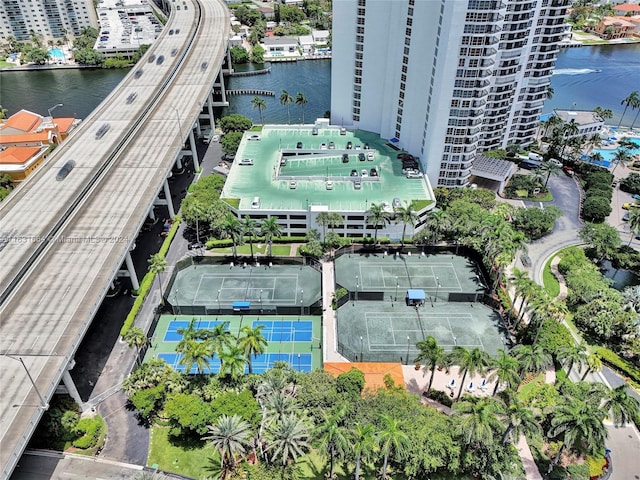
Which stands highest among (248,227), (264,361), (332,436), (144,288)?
(332,436)

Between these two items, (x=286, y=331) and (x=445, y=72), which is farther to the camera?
(x=445, y=72)

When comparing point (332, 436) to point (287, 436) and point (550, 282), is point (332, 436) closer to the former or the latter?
point (287, 436)

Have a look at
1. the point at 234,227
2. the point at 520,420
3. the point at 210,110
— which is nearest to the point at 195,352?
the point at 234,227

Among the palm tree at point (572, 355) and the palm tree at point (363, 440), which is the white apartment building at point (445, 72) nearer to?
the palm tree at point (572, 355)

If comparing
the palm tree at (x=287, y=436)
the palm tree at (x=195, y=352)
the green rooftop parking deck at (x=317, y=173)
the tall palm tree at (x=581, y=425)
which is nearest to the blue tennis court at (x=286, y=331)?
the palm tree at (x=195, y=352)

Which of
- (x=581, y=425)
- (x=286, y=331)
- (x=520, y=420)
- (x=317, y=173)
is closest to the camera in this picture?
(x=581, y=425)

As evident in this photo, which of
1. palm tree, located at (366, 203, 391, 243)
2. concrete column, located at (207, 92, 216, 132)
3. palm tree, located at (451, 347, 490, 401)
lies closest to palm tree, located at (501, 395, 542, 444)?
palm tree, located at (451, 347, 490, 401)

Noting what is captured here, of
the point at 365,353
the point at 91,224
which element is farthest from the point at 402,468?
the point at 91,224

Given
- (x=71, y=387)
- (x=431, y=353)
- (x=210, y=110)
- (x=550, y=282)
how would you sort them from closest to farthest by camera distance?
(x=431, y=353) → (x=71, y=387) → (x=550, y=282) → (x=210, y=110)
